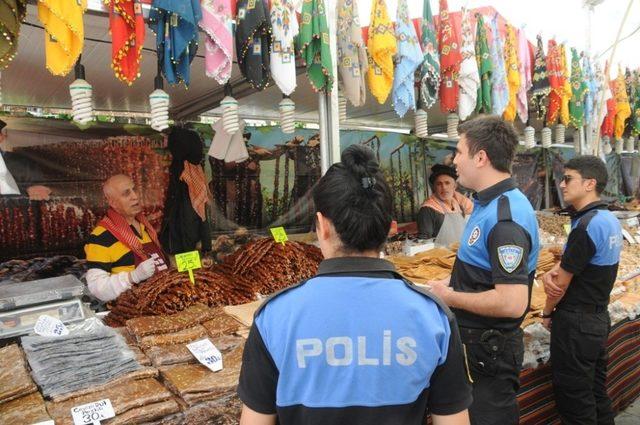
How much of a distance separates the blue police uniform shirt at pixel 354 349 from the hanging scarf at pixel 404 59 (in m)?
2.23

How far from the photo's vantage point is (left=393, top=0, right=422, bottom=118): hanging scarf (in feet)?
9.96

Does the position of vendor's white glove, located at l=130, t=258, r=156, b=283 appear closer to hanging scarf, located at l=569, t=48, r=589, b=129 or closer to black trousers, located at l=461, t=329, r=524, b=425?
black trousers, located at l=461, t=329, r=524, b=425

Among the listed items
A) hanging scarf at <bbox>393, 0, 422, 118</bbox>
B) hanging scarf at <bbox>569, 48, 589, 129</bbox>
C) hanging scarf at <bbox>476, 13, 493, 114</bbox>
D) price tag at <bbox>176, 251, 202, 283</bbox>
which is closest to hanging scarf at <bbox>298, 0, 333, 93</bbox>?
hanging scarf at <bbox>393, 0, 422, 118</bbox>

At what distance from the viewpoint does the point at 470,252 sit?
6.61 ft

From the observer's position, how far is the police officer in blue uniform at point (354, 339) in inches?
40.5

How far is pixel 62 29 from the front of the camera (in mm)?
1880

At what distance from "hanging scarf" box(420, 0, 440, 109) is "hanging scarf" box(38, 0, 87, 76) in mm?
2270

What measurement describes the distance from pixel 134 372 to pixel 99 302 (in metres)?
1.56

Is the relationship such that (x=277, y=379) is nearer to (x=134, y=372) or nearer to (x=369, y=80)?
(x=134, y=372)

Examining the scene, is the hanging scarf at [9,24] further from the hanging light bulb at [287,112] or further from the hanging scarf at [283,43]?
the hanging light bulb at [287,112]

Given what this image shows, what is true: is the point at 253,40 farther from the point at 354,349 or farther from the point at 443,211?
the point at 443,211

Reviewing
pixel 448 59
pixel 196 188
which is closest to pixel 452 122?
pixel 448 59

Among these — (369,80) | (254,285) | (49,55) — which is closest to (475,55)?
(369,80)

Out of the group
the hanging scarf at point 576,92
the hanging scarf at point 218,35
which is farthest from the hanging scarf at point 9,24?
the hanging scarf at point 576,92
